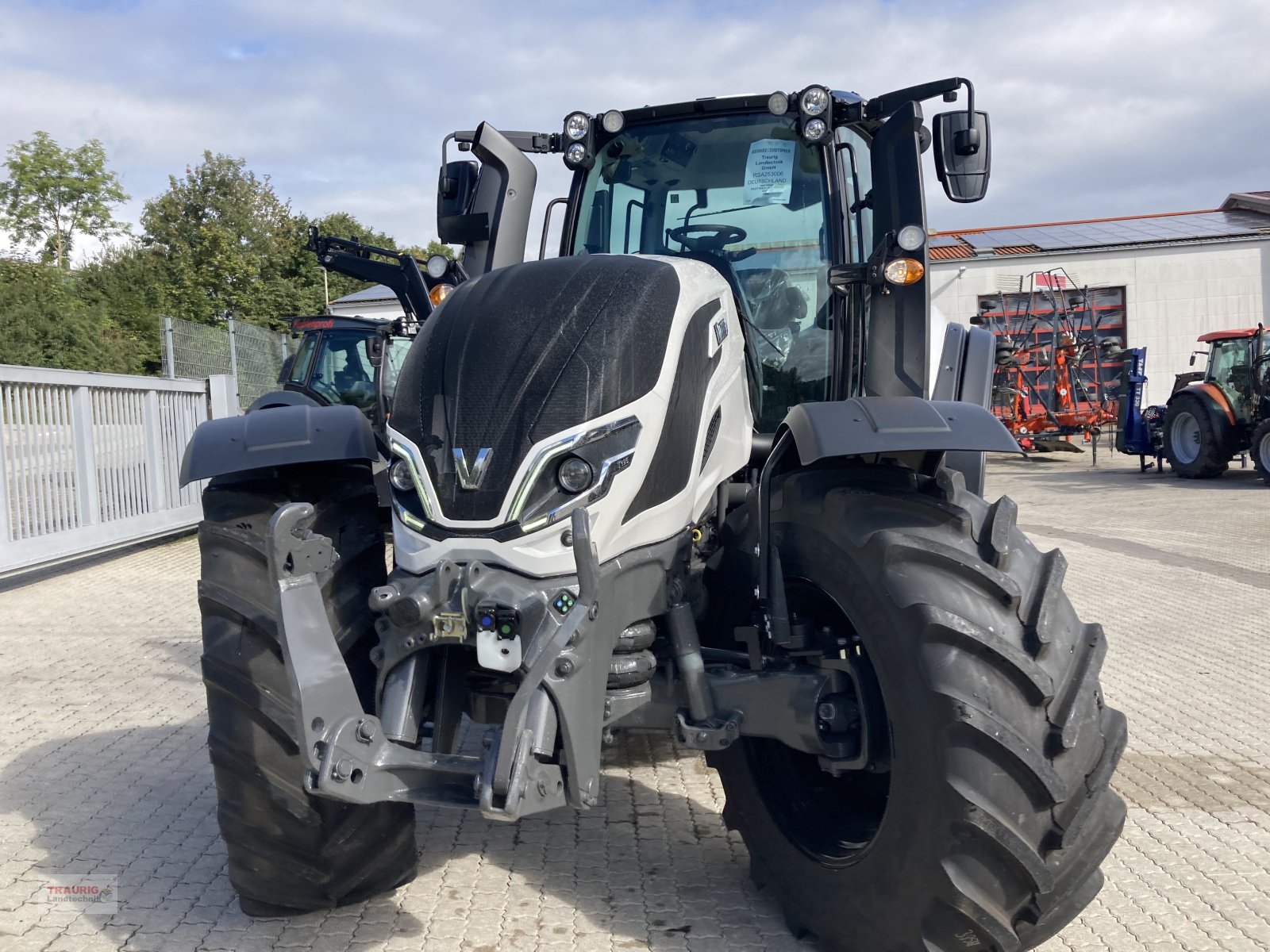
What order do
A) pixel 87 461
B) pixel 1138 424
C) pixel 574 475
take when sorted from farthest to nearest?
pixel 1138 424
pixel 87 461
pixel 574 475

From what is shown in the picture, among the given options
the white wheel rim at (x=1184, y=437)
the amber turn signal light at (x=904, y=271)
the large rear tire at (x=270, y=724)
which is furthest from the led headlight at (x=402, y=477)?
the white wheel rim at (x=1184, y=437)

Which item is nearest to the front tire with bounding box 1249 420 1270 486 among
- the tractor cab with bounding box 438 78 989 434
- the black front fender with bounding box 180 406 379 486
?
the tractor cab with bounding box 438 78 989 434

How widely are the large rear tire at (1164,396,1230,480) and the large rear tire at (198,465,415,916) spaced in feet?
53.1

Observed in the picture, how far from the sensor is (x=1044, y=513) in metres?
13.3

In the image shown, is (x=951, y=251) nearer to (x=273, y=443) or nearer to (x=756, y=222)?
(x=756, y=222)

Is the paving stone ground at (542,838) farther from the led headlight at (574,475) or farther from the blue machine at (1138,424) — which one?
the blue machine at (1138,424)

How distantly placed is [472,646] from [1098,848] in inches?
59.4

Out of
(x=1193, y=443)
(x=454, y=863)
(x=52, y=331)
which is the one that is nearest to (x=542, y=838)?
(x=454, y=863)

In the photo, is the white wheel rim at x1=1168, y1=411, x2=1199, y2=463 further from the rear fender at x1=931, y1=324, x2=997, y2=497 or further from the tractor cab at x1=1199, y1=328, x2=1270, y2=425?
the rear fender at x1=931, y1=324, x2=997, y2=497

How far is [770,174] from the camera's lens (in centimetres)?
390

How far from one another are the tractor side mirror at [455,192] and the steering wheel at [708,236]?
81cm

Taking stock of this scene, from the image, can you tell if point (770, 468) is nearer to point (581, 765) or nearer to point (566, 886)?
point (581, 765)

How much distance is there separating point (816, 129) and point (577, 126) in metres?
0.92

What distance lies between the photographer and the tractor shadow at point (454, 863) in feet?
9.67
